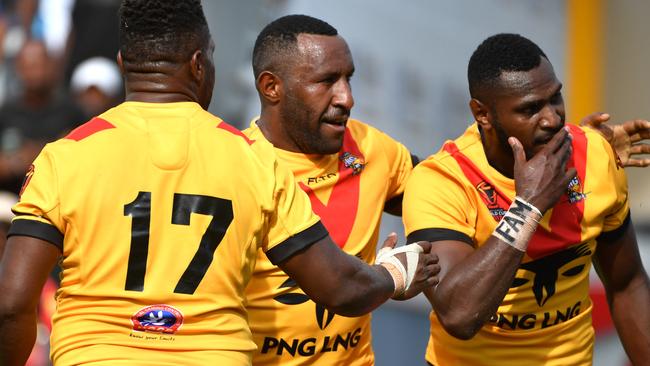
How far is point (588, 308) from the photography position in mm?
6062

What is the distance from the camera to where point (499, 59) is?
5816mm

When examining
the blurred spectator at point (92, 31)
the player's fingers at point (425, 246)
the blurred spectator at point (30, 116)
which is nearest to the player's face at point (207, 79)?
the player's fingers at point (425, 246)

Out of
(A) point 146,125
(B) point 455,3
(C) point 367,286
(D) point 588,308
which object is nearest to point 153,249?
(A) point 146,125

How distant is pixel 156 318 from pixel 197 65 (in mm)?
1028

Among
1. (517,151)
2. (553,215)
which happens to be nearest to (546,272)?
(553,215)

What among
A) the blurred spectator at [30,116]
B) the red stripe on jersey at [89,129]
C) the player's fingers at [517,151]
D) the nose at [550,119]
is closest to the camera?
the red stripe on jersey at [89,129]

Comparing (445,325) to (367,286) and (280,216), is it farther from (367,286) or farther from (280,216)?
(280,216)

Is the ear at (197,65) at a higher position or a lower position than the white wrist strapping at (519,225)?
higher

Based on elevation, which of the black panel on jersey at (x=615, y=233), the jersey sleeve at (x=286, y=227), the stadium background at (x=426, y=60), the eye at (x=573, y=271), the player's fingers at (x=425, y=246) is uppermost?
the jersey sleeve at (x=286, y=227)

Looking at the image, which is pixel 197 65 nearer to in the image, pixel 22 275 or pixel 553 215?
pixel 22 275

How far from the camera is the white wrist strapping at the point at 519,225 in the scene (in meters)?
5.33

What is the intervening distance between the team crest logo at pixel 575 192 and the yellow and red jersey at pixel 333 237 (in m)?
0.93

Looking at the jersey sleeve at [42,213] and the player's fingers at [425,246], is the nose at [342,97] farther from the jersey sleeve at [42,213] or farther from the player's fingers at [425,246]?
the jersey sleeve at [42,213]

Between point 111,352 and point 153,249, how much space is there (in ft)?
1.31
